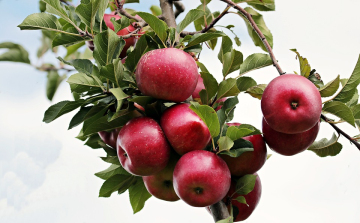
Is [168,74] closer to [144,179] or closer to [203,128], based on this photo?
[203,128]

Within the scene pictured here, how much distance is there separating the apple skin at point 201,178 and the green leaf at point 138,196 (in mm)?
278

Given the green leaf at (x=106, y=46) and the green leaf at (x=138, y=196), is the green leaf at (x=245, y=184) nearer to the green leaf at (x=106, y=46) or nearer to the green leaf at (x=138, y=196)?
the green leaf at (x=138, y=196)

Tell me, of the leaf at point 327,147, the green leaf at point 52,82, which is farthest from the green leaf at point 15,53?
the leaf at point 327,147

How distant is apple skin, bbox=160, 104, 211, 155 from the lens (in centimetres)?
89

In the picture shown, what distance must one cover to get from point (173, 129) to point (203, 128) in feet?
0.22

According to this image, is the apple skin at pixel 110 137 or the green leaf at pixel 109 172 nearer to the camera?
the apple skin at pixel 110 137

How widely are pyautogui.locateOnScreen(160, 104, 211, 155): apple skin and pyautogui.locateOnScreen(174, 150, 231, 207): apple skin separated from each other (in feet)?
0.09

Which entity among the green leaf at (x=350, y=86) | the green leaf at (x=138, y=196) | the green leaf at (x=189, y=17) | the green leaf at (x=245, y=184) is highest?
the green leaf at (x=189, y=17)

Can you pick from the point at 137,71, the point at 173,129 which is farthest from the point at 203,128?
the point at 137,71

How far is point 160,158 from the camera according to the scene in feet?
2.94

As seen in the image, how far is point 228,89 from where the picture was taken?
0.95 m

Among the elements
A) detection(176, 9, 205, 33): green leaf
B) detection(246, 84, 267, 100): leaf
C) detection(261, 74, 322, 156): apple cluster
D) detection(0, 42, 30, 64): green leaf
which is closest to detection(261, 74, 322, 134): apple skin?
detection(261, 74, 322, 156): apple cluster

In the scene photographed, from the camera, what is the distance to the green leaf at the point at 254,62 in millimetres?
1004

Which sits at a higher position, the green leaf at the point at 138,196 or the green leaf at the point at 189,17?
the green leaf at the point at 189,17
